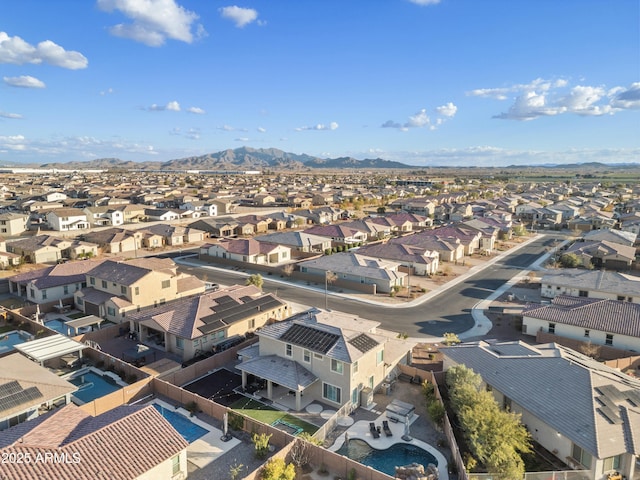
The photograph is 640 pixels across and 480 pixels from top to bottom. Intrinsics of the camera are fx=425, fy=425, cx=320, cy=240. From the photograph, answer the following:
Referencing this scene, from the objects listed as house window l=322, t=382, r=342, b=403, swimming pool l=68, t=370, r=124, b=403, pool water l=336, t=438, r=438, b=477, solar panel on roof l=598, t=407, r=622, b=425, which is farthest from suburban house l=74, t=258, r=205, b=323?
solar panel on roof l=598, t=407, r=622, b=425

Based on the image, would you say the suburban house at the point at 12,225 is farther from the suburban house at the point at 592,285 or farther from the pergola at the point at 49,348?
the suburban house at the point at 592,285

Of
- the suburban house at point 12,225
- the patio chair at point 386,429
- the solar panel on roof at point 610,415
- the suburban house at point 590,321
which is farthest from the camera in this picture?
the suburban house at point 12,225

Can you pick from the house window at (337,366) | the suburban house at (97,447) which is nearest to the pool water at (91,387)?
the suburban house at (97,447)

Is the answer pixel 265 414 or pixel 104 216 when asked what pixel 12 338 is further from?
pixel 104 216

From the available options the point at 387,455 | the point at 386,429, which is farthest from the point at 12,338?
the point at 387,455

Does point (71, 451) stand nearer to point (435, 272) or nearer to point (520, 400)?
point (520, 400)

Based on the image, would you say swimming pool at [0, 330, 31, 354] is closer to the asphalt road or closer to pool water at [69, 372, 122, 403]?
pool water at [69, 372, 122, 403]
